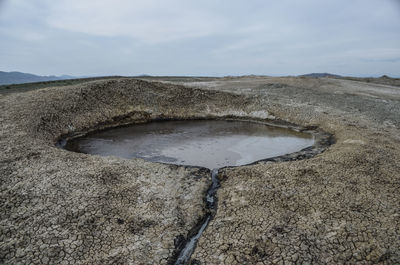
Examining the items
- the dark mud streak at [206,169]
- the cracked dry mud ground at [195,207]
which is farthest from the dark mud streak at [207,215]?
the cracked dry mud ground at [195,207]

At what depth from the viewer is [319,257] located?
640 cm

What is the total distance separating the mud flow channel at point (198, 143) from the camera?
13.9 meters

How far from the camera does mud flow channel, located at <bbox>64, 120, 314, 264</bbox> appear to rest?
1392 centimetres

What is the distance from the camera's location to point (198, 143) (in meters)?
16.7

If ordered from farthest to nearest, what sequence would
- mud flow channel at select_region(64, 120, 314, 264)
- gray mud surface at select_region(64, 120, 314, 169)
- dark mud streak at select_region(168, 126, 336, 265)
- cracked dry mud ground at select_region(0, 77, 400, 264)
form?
gray mud surface at select_region(64, 120, 314, 169) < mud flow channel at select_region(64, 120, 314, 264) < dark mud streak at select_region(168, 126, 336, 265) < cracked dry mud ground at select_region(0, 77, 400, 264)

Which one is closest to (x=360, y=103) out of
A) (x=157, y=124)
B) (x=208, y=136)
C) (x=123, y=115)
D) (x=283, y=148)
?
(x=283, y=148)

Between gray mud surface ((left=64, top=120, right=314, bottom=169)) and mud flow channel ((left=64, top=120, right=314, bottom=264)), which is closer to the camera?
mud flow channel ((left=64, top=120, right=314, bottom=264))

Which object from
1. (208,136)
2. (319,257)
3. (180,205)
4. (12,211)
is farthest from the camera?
(208,136)

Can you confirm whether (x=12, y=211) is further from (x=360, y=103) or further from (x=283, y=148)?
(x=360, y=103)

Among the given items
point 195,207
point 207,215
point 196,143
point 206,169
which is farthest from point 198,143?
point 207,215

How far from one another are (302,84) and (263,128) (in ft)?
50.1

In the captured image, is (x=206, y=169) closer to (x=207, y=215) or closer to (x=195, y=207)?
(x=195, y=207)

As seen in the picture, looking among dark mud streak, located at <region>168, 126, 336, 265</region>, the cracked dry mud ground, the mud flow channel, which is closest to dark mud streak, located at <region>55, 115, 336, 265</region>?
dark mud streak, located at <region>168, 126, 336, 265</region>

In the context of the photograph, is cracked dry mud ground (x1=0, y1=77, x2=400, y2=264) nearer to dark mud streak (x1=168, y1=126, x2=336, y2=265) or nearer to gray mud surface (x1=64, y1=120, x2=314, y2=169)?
dark mud streak (x1=168, y1=126, x2=336, y2=265)
